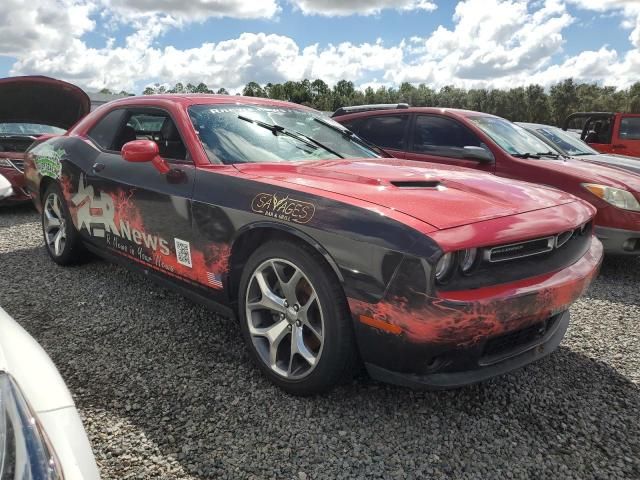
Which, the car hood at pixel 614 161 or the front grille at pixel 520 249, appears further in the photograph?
the car hood at pixel 614 161

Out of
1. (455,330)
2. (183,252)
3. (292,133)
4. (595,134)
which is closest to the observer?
(455,330)

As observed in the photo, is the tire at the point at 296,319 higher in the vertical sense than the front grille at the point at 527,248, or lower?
lower

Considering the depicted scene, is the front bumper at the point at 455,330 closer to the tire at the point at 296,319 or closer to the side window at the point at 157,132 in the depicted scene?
the tire at the point at 296,319

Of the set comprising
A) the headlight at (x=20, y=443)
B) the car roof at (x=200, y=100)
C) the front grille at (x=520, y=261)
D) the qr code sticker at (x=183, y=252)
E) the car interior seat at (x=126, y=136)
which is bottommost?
the qr code sticker at (x=183, y=252)

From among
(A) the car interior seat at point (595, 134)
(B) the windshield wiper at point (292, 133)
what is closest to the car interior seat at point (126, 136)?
(B) the windshield wiper at point (292, 133)

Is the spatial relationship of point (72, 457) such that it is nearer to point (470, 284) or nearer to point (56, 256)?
point (470, 284)

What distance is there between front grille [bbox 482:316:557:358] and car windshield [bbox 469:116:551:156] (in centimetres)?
299

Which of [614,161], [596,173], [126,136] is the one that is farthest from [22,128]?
[614,161]

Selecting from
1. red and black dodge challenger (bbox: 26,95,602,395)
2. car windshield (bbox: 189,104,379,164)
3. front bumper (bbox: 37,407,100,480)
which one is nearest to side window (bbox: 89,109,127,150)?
red and black dodge challenger (bbox: 26,95,602,395)

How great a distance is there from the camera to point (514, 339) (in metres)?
2.15

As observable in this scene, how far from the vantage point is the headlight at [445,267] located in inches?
72.9

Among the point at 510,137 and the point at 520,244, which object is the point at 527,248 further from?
the point at 510,137

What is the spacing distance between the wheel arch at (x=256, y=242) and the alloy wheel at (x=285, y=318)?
0.42ft

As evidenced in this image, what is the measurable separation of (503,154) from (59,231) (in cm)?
407
